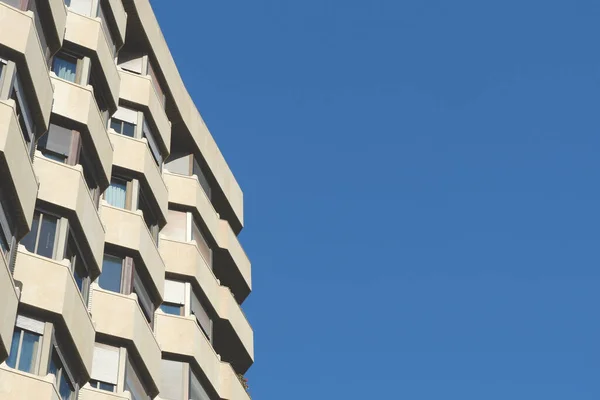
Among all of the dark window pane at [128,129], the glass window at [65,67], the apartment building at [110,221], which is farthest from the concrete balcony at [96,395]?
the dark window pane at [128,129]

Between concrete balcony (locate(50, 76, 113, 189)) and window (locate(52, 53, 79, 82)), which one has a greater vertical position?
window (locate(52, 53, 79, 82))

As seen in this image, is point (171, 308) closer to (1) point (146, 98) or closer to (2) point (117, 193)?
(2) point (117, 193)

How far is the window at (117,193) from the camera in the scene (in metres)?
31.9

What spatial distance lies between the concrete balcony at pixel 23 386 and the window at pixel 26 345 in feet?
1.04

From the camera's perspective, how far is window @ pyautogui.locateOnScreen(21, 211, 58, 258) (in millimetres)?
25734

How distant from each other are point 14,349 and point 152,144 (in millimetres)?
12345

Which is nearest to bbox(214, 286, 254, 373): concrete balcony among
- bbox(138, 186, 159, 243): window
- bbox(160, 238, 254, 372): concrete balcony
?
bbox(160, 238, 254, 372): concrete balcony

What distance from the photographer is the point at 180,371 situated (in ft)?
105

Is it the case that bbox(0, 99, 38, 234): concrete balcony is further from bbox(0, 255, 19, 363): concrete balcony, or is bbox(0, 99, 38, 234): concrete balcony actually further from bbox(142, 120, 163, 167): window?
bbox(142, 120, 163, 167): window

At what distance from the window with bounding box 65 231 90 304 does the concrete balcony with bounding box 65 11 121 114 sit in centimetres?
569

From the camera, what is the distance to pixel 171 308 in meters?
33.6

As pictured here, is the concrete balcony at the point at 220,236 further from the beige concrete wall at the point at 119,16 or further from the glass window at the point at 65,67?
the glass window at the point at 65,67

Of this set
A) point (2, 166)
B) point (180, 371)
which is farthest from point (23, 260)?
point (180, 371)

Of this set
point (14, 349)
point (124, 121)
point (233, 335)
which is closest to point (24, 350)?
point (14, 349)
